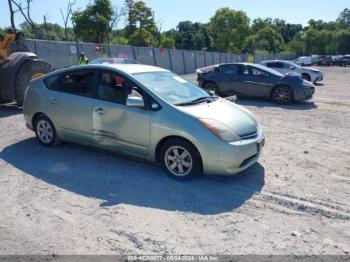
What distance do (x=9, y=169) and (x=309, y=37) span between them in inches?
3716

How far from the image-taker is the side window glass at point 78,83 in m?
5.94

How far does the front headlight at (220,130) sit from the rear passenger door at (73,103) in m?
2.03

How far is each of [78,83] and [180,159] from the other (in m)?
2.33

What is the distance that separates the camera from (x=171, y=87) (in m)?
5.77

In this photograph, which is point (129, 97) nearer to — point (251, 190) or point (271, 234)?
point (251, 190)

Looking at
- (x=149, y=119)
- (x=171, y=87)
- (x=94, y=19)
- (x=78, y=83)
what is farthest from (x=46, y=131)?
(x=94, y=19)

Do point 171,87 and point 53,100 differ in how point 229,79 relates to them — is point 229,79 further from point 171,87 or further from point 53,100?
point 53,100

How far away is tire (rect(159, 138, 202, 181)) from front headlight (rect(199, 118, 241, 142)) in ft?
1.24

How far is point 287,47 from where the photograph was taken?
323 ft

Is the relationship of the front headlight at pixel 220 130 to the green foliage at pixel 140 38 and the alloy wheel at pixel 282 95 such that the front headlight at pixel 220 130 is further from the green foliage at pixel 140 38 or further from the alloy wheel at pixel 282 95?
the green foliage at pixel 140 38

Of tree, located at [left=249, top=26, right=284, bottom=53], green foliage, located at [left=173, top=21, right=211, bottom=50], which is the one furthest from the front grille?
tree, located at [left=249, top=26, right=284, bottom=53]

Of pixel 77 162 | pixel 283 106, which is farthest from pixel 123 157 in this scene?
pixel 283 106

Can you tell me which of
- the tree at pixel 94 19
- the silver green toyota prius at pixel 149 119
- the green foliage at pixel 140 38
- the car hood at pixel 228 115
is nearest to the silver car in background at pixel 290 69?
the silver green toyota prius at pixel 149 119

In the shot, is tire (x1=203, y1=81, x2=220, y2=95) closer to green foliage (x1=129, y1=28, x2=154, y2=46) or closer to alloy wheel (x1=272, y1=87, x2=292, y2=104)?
alloy wheel (x1=272, y1=87, x2=292, y2=104)
